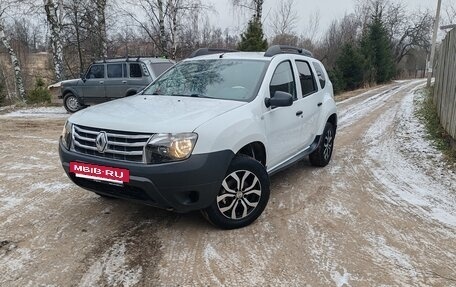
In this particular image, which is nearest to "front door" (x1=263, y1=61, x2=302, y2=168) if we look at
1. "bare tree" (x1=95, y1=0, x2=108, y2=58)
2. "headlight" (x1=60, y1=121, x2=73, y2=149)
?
"headlight" (x1=60, y1=121, x2=73, y2=149)

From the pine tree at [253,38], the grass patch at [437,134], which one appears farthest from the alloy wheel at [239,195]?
the pine tree at [253,38]

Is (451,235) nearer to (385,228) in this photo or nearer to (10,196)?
(385,228)

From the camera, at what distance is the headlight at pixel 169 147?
3.21m

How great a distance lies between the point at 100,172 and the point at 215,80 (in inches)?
72.2

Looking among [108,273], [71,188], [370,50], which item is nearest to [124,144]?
[108,273]

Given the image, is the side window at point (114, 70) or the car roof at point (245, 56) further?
the side window at point (114, 70)

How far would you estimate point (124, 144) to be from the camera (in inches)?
130

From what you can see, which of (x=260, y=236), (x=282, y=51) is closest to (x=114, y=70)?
(x=282, y=51)

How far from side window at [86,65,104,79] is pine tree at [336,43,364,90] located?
60.3ft

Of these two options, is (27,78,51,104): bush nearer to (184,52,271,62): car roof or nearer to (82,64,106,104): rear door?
(82,64,106,104): rear door

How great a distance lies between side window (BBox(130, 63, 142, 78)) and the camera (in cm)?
1186

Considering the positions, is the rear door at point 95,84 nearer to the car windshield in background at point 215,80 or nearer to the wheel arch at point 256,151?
the car windshield in background at point 215,80

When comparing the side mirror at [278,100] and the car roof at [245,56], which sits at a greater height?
the car roof at [245,56]

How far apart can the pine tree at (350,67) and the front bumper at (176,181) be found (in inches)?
975
